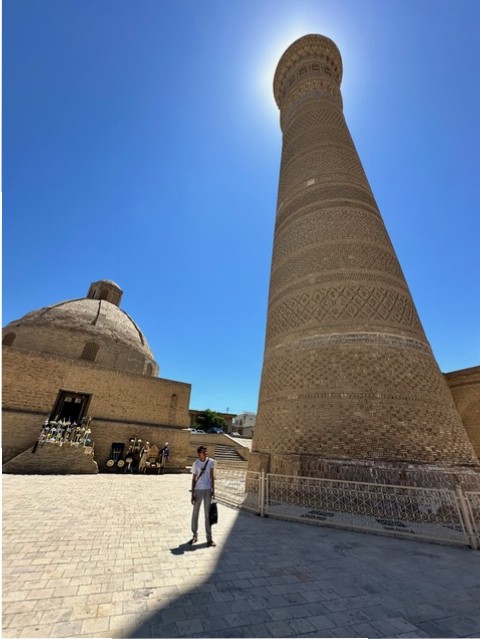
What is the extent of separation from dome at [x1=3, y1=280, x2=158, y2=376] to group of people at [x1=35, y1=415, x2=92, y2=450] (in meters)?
3.89

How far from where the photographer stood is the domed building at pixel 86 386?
10648 mm

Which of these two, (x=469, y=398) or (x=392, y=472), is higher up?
(x=469, y=398)

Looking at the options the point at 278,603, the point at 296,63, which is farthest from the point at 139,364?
the point at 296,63

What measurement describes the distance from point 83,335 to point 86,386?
327cm

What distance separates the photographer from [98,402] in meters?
12.0

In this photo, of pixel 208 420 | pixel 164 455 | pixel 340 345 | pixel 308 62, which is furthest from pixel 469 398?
pixel 208 420

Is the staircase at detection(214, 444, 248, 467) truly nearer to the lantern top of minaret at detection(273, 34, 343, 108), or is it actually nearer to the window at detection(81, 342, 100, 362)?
the window at detection(81, 342, 100, 362)

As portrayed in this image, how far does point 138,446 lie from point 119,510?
7.12 metres

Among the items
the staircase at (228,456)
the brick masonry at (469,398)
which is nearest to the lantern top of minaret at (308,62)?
the brick masonry at (469,398)

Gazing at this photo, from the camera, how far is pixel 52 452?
9.44 metres

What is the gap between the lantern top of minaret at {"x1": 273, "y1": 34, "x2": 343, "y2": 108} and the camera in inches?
531

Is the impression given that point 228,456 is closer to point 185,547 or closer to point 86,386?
point 86,386

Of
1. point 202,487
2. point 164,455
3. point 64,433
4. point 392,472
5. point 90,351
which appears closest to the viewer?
point 202,487

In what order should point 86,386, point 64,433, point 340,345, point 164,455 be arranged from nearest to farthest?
point 340,345, point 64,433, point 86,386, point 164,455
